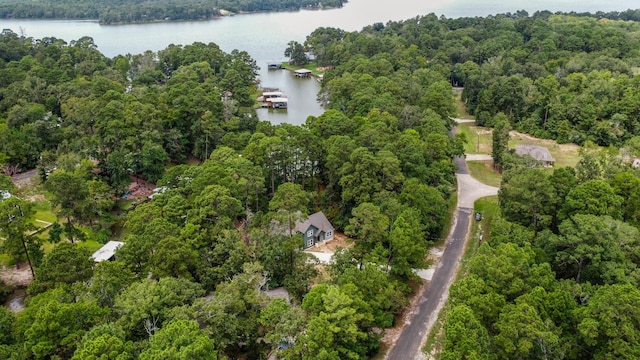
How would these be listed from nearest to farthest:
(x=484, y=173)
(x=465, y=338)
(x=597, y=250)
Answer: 1. (x=465, y=338)
2. (x=597, y=250)
3. (x=484, y=173)

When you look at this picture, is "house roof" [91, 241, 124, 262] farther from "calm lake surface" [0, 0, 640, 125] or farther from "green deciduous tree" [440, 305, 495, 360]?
"calm lake surface" [0, 0, 640, 125]

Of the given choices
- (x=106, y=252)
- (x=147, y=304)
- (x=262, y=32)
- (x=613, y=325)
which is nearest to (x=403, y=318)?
(x=613, y=325)

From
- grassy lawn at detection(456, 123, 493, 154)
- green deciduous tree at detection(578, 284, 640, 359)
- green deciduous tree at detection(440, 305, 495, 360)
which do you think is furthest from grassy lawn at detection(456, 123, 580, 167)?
green deciduous tree at detection(440, 305, 495, 360)

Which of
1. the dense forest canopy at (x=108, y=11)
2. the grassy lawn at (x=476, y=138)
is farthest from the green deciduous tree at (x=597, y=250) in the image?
the dense forest canopy at (x=108, y=11)

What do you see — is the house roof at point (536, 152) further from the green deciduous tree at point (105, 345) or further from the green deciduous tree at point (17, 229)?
the green deciduous tree at point (17, 229)

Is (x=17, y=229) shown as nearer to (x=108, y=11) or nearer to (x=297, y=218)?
(x=297, y=218)

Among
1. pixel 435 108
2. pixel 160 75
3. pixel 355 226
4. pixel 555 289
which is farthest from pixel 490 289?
pixel 160 75

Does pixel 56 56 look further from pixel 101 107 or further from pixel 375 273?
pixel 375 273
